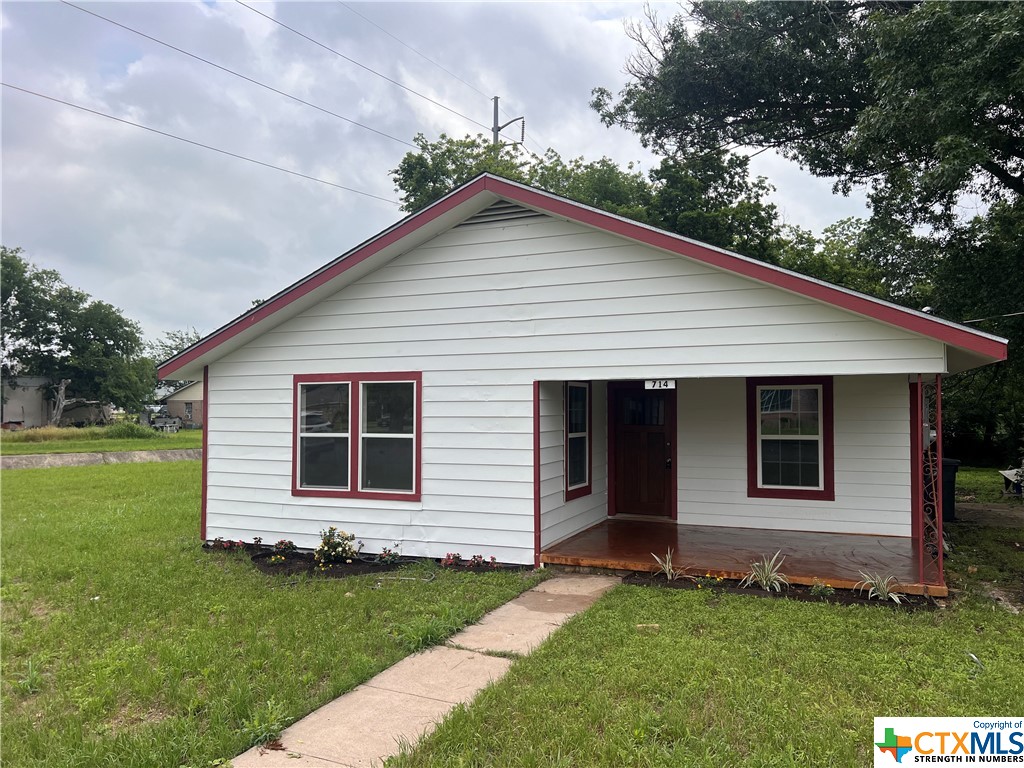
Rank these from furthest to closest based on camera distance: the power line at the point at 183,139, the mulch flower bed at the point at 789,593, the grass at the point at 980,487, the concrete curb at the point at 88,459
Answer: the concrete curb at the point at 88,459 → the grass at the point at 980,487 → the power line at the point at 183,139 → the mulch flower bed at the point at 789,593


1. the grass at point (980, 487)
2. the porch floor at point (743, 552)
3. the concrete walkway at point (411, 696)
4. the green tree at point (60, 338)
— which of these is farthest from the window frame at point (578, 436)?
the green tree at point (60, 338)

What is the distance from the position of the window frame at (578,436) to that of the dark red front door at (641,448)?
654 mm

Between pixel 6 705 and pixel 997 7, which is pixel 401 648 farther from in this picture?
pixel 997 7

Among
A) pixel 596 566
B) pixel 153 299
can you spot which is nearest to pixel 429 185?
pixel 153 299

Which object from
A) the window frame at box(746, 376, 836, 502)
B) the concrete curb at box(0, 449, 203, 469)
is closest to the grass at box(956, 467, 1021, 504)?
the window frame at box(746, 376, 836, 502)

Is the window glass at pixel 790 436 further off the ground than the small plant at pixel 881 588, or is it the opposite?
the window glass at pixel 790 436

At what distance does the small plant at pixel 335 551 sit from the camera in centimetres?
779

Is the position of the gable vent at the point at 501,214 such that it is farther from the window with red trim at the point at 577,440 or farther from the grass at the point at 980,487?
the grass at the point at 980,487

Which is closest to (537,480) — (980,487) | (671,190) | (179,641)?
(179,641)

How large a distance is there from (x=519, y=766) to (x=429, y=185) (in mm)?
24596

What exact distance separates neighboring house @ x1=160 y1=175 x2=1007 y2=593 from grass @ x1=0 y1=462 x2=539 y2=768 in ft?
3.39

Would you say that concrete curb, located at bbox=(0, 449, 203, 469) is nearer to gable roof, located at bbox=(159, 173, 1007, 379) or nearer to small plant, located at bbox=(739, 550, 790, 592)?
Result: gable roof, located at bbox=(159, 173, 1007, 379)

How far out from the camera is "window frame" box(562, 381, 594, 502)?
25.9 ft

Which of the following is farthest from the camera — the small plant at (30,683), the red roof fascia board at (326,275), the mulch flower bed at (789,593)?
the red roof fascia board at (326,275)
